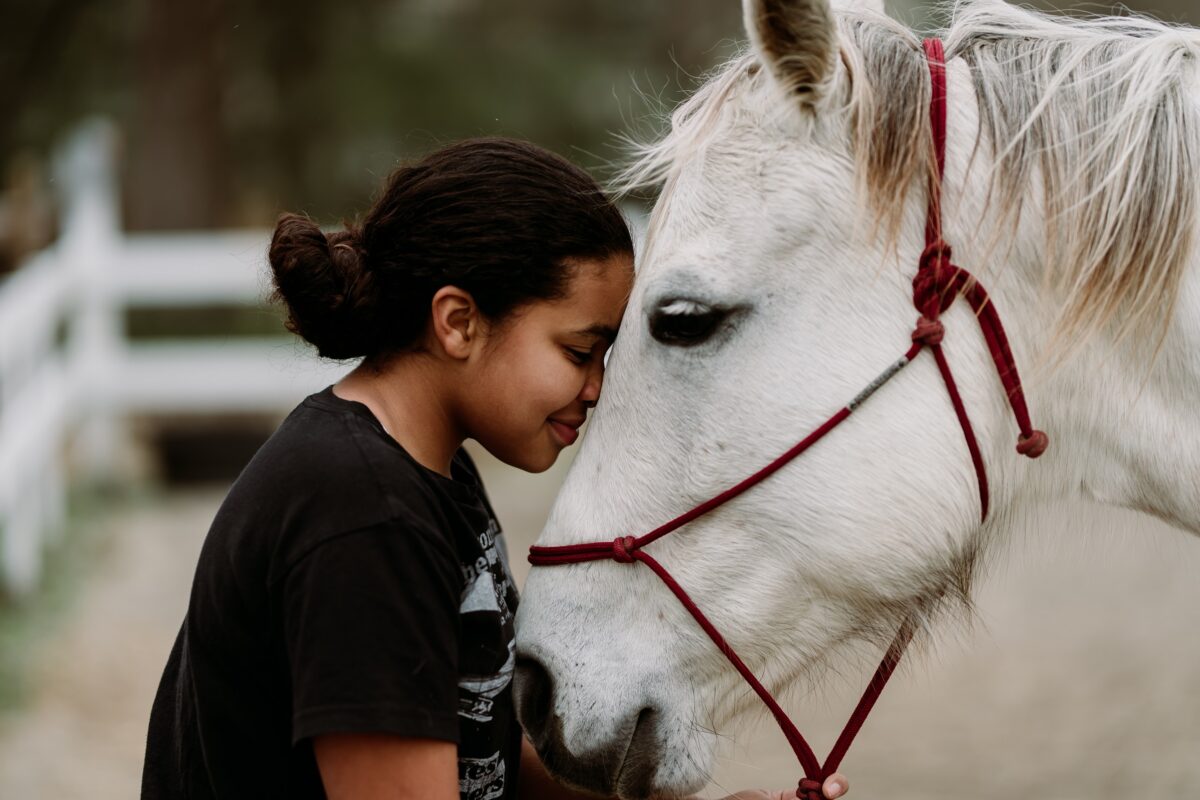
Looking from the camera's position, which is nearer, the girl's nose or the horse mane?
the horse mane

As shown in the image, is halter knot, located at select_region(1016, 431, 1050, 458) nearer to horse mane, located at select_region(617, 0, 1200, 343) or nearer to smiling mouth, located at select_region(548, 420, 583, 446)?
horse mane, located at select_region(617, 0, 1200, 343)

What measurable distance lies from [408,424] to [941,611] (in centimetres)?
87

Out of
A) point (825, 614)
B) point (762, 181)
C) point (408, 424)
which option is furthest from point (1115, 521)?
point (408, 424)

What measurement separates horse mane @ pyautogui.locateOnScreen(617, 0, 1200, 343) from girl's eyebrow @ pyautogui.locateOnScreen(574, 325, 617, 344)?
33cm

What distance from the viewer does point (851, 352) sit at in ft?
5.71

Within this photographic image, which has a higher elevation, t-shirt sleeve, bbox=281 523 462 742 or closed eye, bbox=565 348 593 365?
closed eye, bbox=565 348 593 365

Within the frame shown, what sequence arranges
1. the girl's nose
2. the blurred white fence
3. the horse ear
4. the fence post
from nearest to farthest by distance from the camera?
the horse ear < the girl's nose < the blurred white fence < the fence post

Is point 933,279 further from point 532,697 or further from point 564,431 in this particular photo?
point 532,697

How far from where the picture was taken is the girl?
1.47m

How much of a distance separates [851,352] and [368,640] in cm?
76

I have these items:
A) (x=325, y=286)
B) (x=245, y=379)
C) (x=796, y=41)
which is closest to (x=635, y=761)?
(x=325, y=286)

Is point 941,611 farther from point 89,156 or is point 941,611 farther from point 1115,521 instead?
point 89,156

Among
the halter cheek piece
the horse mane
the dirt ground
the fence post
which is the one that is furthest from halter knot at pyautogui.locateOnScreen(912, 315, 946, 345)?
the fence post

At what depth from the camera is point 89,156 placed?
332 inches
